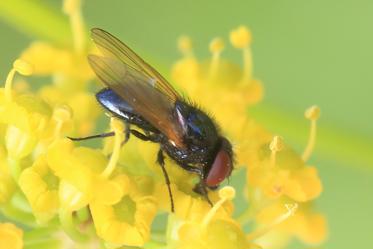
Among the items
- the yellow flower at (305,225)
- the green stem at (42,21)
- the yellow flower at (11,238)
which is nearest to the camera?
the yellow flower at (11,238)

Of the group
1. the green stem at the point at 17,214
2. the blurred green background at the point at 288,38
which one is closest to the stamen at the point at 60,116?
the green stem at the point at 17,214

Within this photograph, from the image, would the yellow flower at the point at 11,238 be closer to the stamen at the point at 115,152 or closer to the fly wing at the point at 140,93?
the stamen at the point at 115,152

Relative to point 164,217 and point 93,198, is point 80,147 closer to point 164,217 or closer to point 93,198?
point 93,198

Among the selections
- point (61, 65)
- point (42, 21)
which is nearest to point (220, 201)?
point (61, 65)

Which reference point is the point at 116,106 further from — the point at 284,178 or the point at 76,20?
the point at 76,20

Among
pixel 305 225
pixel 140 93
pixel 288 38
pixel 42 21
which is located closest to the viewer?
pixel 140 93

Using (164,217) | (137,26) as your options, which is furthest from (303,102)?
(164,217)
